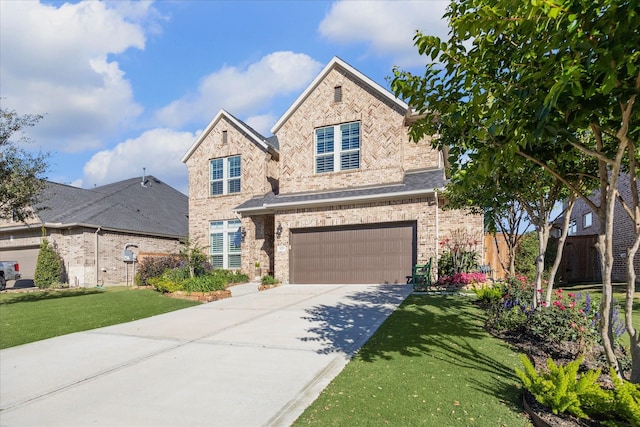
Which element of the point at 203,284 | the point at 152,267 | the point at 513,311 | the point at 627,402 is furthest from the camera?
the point at 152,267

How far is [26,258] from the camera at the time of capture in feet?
68.9

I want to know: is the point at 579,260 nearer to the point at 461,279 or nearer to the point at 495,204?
the point at 461,279

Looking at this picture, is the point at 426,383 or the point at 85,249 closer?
the point at 426,383

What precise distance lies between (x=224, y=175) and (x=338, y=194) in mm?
7587

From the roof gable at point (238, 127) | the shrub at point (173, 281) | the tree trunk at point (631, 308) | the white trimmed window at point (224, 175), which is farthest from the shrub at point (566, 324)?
the white trimmed window at point (224, 175)

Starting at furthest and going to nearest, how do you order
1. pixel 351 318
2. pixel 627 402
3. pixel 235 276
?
pixel 235 276, pixel 351 318, pixel 627 402

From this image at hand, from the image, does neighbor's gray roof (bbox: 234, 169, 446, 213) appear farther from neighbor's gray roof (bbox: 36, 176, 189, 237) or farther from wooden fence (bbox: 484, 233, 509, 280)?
neighbor's gray roof (bbox: 36, 176, 189, 237)

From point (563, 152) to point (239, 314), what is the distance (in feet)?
25.1

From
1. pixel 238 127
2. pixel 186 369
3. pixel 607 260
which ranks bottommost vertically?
pixel 186 369

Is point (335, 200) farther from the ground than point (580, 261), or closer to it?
farther from the ground

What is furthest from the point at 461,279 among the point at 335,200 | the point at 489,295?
the point at 335,200

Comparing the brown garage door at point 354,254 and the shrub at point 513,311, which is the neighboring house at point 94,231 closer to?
the brown garage door at point 354,254

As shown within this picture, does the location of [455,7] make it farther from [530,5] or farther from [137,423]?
[137,423]

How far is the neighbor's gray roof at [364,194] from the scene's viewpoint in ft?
42.7
